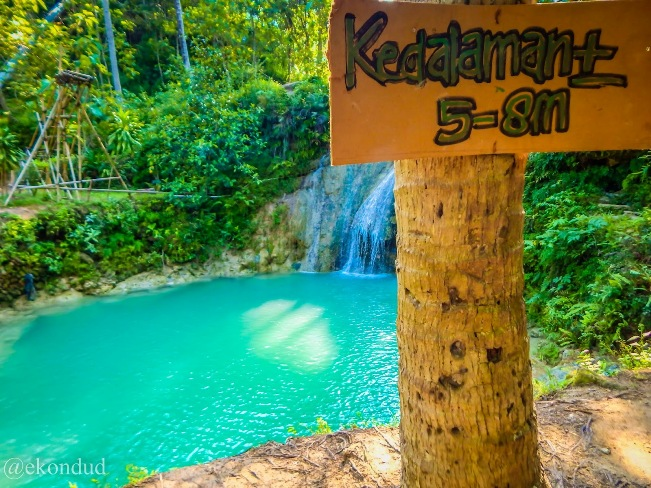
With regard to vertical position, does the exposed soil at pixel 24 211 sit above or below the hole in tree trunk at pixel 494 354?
above

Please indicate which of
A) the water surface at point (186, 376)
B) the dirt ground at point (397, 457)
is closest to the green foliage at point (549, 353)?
the dirt ground at point (397, 457)

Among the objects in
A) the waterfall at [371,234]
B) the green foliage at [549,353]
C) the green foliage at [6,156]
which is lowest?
the green foliage at [549,353]

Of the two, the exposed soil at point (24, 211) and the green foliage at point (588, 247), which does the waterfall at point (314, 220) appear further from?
the exposed soil at point (24, 211)

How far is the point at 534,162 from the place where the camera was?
20.3ft

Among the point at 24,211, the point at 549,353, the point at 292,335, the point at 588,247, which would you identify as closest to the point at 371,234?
the point at 292,335

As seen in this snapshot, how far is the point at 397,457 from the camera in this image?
6.83 feet

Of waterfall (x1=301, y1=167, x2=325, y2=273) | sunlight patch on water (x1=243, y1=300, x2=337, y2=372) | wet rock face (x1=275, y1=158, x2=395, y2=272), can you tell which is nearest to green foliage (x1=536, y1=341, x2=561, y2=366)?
sunlight patch on water (x1=243, y1=300, x2=337, y2=372)

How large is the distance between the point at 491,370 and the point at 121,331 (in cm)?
616

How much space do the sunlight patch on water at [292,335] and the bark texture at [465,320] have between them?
3.53 metres

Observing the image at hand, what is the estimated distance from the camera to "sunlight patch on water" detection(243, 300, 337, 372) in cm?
488

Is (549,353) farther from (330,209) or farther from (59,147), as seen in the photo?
(59,147)

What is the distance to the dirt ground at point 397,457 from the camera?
1880 millimetres

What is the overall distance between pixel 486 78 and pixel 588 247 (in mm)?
4249

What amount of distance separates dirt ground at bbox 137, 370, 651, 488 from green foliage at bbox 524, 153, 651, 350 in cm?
139
